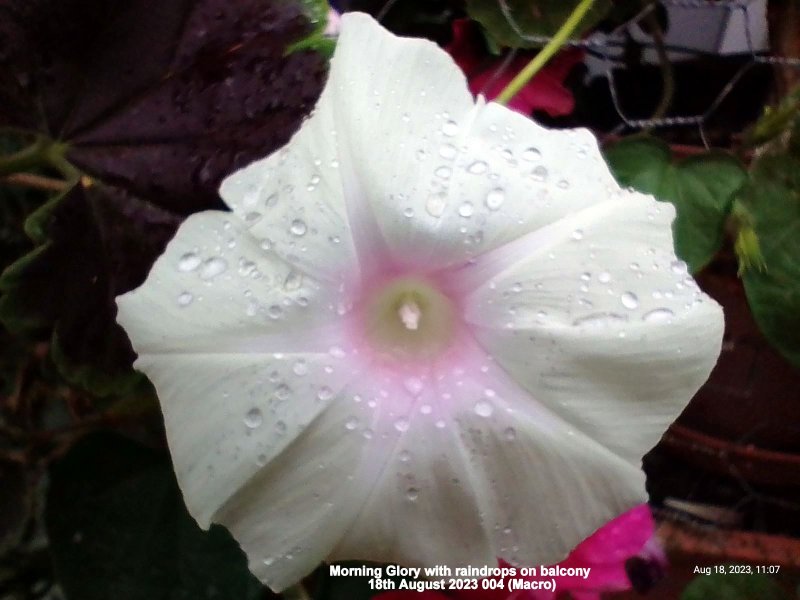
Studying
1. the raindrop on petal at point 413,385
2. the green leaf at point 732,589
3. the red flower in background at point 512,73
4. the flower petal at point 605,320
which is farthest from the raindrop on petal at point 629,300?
the green leaf at point 732,589

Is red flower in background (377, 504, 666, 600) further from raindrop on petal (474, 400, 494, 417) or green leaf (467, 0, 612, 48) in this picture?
green leaf (467, 0, 612, 48)

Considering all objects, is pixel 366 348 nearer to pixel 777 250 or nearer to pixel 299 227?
pixel 299 227

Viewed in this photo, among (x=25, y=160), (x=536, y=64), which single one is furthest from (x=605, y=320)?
(x=25, y=160)

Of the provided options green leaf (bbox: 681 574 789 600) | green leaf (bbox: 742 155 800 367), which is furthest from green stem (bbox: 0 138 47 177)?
green leaf (bbox: 681 574 789 600)

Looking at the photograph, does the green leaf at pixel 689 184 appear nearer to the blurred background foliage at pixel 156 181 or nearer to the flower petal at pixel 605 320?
the blurred background foliage at pixel 156 181

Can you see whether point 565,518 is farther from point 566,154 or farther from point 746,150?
point 746,150

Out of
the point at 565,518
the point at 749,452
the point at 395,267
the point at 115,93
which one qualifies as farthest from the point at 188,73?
the point at 749,452
